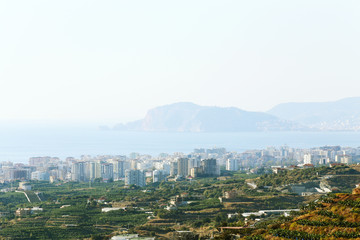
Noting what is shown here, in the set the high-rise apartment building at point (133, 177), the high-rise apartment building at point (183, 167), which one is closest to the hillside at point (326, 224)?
the high-rise apartment building at point (133, 177)

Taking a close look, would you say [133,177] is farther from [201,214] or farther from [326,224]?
[326,224]

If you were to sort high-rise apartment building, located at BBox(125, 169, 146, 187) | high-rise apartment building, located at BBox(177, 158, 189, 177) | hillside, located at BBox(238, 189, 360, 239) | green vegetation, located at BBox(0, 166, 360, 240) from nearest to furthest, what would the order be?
1. hillside, located at BBox(238, 189, 360, 239)
2. green vegetation, located at BBox(0, 166, 360, 240)
3. high-rise apartment building, located at BBox(125, 169, 146, 187)
4. high-rise apartment building, located at BBox(177, 158, 189, 177)

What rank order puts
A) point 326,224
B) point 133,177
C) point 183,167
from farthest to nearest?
point 183,167 → point 133,177 → point 326,224

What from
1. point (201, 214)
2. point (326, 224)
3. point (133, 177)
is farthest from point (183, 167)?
point (326, 224)

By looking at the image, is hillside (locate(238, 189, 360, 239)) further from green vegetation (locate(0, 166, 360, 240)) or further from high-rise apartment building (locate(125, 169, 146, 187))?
high-rise apartment building (locate(125, 169, 146, 187))

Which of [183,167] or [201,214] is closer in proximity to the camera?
[201,214]

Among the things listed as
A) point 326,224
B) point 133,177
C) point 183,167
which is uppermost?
point 326,224

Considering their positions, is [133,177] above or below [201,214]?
above

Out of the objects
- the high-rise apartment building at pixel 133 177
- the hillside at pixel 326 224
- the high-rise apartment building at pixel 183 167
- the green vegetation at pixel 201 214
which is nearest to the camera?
the hillside at pixel 326 224

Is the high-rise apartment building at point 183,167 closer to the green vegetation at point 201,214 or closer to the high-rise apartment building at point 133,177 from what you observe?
the high-rise apartment building at point 133,177

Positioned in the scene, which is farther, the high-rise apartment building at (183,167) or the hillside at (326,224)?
the high-rise apartment building at (183,167)

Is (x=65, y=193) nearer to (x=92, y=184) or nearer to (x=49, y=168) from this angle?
(x=92, y=184)

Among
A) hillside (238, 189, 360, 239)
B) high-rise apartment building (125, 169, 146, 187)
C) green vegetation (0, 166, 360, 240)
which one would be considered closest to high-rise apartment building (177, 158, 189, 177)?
high-rise apartment building (125, 169, 146, 187)
